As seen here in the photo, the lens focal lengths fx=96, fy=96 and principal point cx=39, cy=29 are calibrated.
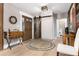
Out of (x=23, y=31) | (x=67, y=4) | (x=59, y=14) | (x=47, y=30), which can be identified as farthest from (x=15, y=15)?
(x=67, y=4)

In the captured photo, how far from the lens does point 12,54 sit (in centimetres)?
225

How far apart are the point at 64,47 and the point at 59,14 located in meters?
0.80

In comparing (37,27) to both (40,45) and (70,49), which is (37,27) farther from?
(70,49)

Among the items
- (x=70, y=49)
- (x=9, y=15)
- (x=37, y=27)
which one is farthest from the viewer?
(x=37, y=27)

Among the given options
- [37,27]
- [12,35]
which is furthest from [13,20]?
[37,27]

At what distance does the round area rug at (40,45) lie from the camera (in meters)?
2.34

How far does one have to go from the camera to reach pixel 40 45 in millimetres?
2418

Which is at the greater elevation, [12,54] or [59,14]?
[59,14]

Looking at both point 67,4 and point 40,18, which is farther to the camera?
point 40,18

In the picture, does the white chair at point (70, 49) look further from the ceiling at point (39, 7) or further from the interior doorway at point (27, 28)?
the interior doorway at point (27, 28)

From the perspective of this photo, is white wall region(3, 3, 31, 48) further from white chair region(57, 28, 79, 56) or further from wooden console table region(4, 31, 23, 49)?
white chair region(57, 28, 79, 56)

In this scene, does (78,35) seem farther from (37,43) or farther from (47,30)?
(37,43)

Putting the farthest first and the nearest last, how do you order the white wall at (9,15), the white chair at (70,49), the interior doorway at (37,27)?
the interior doorway at (37,27)
the white wall at (9,15)
the white chair at (70,49)

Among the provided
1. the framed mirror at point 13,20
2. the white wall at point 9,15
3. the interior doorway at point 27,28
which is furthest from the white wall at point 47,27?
the framed mirror at point 13,20
